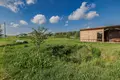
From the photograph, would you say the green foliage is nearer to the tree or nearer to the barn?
the tree

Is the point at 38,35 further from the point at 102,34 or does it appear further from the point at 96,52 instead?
the point at 102,34

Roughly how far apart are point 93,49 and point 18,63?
737cm

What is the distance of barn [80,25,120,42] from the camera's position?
19.8 m

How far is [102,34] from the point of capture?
66.4 feet

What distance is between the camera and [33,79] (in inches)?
195

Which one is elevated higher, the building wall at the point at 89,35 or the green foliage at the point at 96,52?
the building wall at the point at 89,35

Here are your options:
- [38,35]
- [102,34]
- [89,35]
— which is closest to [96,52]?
[38,35]

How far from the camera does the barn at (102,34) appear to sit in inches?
779

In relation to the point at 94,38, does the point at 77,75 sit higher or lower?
lower

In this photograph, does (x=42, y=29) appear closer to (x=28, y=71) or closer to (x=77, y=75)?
(x=28, y=71)

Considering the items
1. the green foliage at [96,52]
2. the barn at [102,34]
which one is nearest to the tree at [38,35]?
the green foliage at [96,52]

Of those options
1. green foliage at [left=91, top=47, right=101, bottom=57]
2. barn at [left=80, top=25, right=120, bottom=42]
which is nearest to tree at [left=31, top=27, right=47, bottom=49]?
green foliage at [left=91, top=47, right=101, bottom=57]

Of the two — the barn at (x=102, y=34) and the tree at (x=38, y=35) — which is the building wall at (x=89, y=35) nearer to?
the barn at (x=102, y=34)

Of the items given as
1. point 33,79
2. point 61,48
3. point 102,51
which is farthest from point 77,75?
point 61,48
